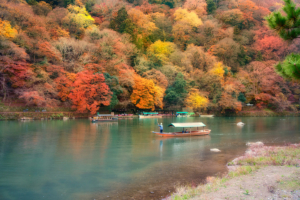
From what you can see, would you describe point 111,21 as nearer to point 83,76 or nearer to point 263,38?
point 83,76

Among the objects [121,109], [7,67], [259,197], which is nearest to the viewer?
[259,197]

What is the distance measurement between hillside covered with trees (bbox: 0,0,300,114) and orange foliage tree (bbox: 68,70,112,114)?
19cm

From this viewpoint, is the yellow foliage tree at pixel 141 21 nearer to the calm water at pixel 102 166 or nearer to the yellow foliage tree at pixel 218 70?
the yellow foliage tree at pixel 218 70

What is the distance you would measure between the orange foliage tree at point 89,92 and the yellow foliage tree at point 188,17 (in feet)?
145

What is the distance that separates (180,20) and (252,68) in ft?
93.8

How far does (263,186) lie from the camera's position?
8.74 metres

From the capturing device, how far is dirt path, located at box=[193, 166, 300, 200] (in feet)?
25.1

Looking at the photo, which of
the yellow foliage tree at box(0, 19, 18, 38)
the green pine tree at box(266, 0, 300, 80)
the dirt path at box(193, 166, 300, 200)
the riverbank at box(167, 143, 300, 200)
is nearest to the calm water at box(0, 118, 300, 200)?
the riverbank at box(167, 143, 300, 200)

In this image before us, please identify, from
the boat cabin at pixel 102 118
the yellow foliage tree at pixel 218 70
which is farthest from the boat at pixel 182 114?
the boat cabin at pixel 102 118

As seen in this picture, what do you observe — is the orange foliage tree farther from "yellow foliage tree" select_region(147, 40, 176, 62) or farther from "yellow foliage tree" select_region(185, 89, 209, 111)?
"yellow foliage tree" select_region(147, 40, 176, 62)

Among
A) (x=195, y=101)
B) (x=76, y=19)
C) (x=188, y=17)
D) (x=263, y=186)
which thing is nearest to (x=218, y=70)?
(x=195, y=101)

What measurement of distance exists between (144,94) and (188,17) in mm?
39122

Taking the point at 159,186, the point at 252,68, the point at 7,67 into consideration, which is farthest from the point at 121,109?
the point at 159,186

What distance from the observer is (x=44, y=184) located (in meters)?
11.5
